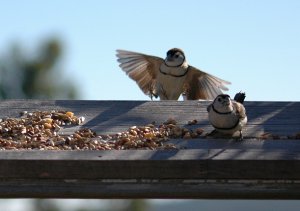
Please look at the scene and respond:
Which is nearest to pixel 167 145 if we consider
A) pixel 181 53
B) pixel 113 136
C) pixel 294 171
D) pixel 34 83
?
pixel 113 136

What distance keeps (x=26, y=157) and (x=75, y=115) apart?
3.61 ft

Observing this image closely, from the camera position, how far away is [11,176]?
4.03 metres

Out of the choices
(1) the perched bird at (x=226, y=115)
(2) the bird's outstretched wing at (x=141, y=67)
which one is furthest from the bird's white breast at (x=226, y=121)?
(2) the bird's outstretched wing at (x=141, y=67)

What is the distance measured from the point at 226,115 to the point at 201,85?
2219mm

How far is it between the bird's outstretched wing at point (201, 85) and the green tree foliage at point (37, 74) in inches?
745

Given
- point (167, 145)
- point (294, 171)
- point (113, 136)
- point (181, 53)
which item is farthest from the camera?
point (181, 53)

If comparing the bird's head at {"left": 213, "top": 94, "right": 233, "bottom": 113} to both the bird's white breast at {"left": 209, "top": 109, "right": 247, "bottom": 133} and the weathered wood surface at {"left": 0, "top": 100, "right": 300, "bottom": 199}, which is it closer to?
the bird's white breast at {"left": 209, "top": 109, "right": 247, "bottom": 133}

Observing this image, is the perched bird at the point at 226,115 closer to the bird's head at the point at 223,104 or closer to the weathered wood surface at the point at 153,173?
the bird's head at the point at 223,104

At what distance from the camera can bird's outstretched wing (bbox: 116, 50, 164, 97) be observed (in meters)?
7.33

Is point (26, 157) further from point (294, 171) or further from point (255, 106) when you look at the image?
point (255, 106)

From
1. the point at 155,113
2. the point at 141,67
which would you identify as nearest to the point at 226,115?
the point at 155,113

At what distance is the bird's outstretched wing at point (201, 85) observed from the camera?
22.7 ft

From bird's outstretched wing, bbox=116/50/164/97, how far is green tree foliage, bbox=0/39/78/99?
1839 centimetres

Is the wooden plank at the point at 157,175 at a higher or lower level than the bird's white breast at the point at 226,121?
lower
